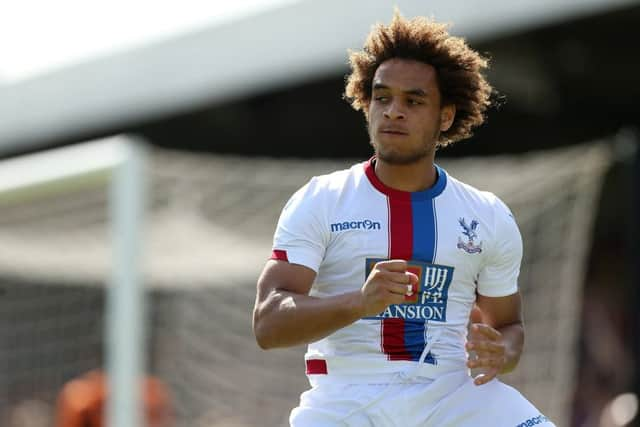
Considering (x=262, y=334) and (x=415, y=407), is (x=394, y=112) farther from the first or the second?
(x=415, y=407)

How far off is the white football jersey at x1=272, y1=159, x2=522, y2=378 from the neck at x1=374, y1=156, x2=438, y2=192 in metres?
0.03

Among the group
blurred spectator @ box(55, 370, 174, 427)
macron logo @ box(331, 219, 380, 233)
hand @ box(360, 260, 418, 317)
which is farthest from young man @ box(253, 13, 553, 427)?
blurred spectator @ box(55, 370, 174, 427)

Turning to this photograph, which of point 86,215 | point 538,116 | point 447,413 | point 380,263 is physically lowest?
point 447,413

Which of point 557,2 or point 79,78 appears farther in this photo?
point 79,78

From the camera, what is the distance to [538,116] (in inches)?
628

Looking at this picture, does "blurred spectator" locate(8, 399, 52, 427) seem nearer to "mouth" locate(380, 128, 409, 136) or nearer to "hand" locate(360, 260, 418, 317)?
"mouth" locate(380, 128, 409, 136)

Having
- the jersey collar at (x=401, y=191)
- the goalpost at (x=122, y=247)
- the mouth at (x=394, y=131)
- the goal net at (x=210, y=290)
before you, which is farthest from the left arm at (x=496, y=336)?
the goal net at (x=210, y=290)

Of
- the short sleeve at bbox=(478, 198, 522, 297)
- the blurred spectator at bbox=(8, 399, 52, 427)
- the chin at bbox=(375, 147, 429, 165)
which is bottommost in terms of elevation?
the blurred spectator at bbox=(8, 399, 52, 427)

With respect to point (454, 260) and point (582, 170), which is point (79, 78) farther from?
point (454, 260)

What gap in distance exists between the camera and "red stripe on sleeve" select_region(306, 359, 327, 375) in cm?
461

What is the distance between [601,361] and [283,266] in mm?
8801

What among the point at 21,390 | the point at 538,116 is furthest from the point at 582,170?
the point at 538,116

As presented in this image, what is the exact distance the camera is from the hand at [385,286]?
411 centimetres

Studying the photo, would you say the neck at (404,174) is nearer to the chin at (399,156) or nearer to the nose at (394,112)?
the chin at (399,156)
